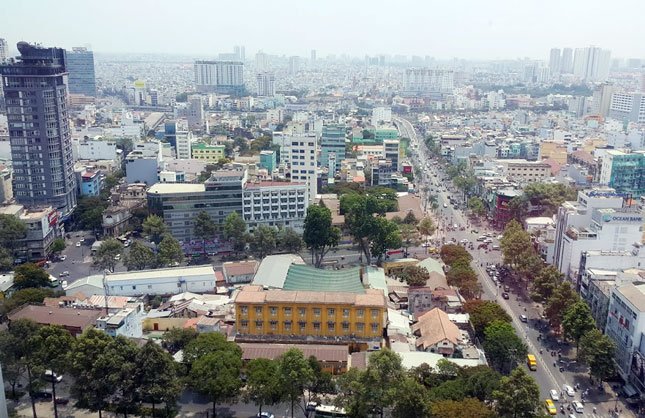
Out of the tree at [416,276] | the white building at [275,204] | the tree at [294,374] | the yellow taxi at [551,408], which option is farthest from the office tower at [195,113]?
the yellow taxi at [551,408]

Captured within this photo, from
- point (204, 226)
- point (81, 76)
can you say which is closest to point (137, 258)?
point (204, 226)

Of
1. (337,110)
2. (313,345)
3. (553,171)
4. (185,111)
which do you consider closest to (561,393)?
(313,345)

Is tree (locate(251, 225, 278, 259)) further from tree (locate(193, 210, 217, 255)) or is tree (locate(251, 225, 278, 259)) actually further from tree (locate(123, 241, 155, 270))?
tree (locate(123, 241, 155, 270))

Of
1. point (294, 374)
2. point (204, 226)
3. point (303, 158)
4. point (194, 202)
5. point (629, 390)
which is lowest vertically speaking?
point (629, 390)

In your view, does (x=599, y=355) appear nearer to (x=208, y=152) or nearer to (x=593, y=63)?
(x=208, y=152)

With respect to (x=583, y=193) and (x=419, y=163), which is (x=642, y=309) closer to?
(x=583, y=193)
